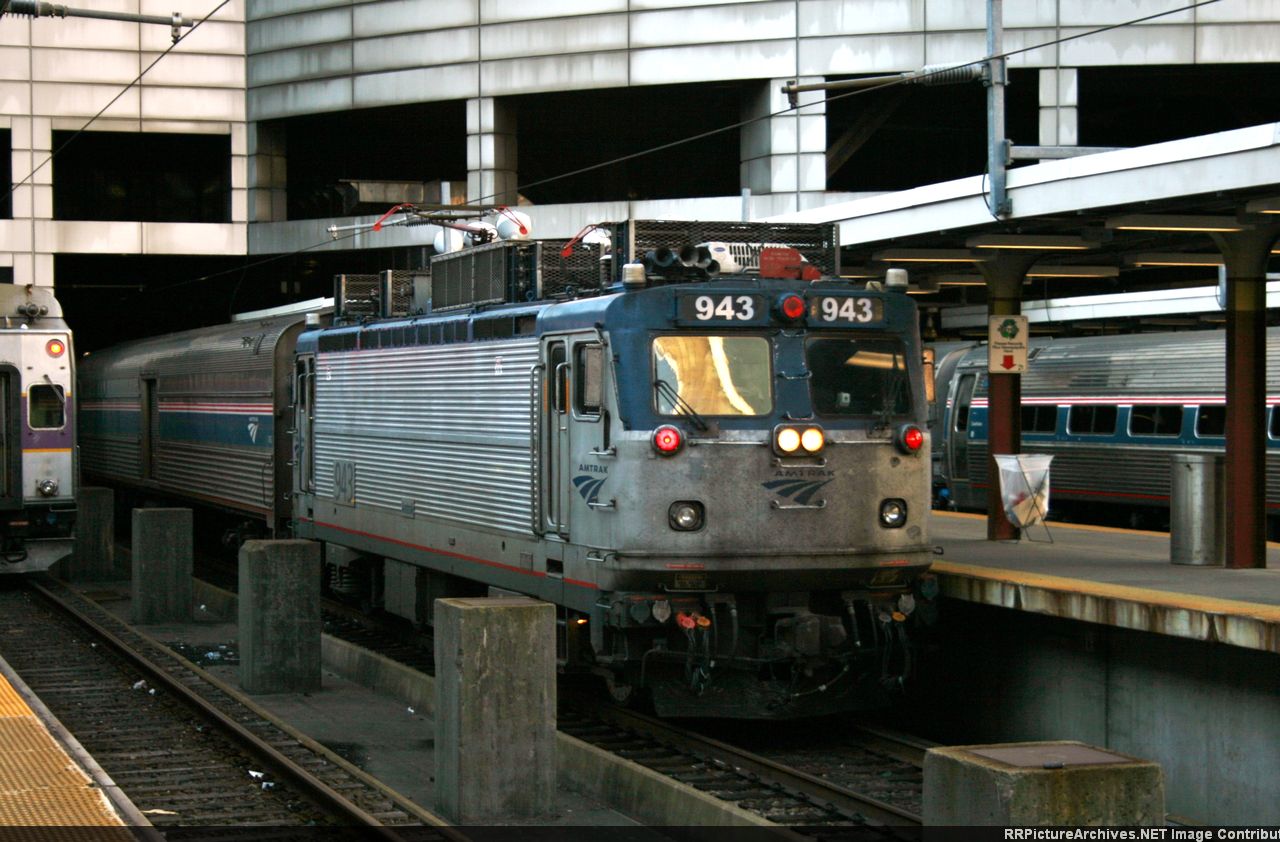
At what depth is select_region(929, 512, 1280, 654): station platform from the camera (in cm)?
1082

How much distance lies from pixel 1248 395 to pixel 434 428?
6.92m

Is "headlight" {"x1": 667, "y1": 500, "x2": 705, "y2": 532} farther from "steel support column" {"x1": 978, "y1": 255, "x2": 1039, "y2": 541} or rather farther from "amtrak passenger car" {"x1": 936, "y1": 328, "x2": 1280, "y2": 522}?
"amtrak passenger car" {"x1": 936, "y1": 328, "x2": 1280, "y2": 522}

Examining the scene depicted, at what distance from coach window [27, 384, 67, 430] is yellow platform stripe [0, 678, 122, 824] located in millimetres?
11225

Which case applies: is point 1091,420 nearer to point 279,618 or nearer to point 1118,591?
point 1118,591

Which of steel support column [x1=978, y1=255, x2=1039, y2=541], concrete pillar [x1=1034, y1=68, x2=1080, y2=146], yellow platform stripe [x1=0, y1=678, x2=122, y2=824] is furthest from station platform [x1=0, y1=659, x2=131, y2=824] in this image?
concrete pillar [x1=1034, y1=68, x2=1080, y2=146]

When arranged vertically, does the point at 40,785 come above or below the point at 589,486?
below

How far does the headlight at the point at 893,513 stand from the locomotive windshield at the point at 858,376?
0.64 meters

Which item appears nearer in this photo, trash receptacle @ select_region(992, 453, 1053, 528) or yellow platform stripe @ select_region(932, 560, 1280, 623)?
yellow platform stripe @ select_region(932, 560, 1280, 623)

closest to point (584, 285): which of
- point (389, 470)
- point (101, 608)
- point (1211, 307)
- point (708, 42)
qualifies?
point (389, 470)

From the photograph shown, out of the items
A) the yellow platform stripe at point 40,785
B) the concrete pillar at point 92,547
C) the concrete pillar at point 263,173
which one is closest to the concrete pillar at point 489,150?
the concrete pillar at point 263,173

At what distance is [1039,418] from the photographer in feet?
87.4

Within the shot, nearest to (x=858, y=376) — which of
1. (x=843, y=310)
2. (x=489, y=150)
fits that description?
(x=843, y=310)

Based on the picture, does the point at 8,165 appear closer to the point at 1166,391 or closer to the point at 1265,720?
the point at 1166,391

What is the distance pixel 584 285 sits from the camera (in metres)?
14.0
